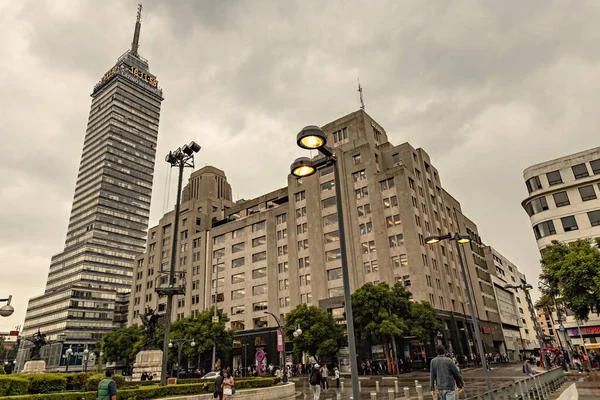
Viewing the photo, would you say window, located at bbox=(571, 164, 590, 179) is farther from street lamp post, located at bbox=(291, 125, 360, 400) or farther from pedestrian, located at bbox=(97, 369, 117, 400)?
pedestrian, located at bbox=(97, 369, 117, 400)

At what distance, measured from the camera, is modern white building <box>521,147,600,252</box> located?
151ft

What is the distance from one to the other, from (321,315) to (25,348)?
13588 centimetres

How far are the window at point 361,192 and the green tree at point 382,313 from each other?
19024 millimetres

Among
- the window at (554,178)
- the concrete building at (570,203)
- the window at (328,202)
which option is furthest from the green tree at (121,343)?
the window at (554,178)

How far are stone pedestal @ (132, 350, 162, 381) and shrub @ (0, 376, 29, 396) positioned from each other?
8661 millimetres

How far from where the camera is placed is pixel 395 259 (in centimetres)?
5338

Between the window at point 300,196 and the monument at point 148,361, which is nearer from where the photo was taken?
the monument at point 148,361

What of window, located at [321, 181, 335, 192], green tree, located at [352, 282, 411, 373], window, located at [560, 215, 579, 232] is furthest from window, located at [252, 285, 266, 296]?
window, located at [560, 215, 579, 232]

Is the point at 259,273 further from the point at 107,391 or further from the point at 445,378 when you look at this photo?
the point at 445,378

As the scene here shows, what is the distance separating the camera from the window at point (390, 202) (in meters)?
55.9

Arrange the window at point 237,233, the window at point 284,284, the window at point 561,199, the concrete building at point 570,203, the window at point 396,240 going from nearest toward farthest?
the concrete building at point 570,203 < the window at point 561,199 < the window at point 396,240 < the window at point 284,284 < the window at point 237,233

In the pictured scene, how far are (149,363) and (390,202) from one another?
1617 inches

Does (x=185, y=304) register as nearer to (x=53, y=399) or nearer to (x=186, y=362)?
(x=186, y=362)

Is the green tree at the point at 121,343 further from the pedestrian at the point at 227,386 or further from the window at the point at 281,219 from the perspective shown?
the pedestrian at the point at 227,386
